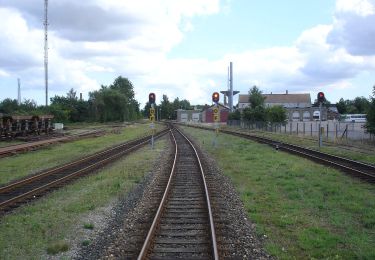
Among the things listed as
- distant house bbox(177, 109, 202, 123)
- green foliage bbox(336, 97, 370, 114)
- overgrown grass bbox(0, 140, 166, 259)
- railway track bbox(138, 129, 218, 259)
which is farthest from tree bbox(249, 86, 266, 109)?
distant house bbox(177, 109, 202, 123)

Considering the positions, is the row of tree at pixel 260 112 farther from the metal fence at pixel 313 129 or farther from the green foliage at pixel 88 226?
the green foliage at pixel 88 226

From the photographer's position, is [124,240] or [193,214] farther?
[193,214]

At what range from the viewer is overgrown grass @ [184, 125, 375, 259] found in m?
8.28

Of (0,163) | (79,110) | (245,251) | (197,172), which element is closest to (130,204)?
(245,251)

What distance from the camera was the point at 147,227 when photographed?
9.55 metres

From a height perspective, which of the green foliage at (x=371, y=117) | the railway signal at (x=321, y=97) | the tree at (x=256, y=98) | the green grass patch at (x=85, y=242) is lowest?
the green grass patch at (x=85, y=242)

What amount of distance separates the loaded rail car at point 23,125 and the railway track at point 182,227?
31337mm

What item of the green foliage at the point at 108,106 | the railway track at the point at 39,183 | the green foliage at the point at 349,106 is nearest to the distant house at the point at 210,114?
the green foliage at the point at 108,106

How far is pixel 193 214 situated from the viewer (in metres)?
10.8

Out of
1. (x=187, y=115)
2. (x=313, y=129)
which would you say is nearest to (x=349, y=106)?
(x=187, y=115)

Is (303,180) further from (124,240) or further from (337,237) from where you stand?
(124,240)

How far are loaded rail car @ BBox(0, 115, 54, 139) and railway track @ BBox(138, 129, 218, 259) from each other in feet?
103

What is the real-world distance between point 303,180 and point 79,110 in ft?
318

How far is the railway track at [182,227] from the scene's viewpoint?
7840 mm
